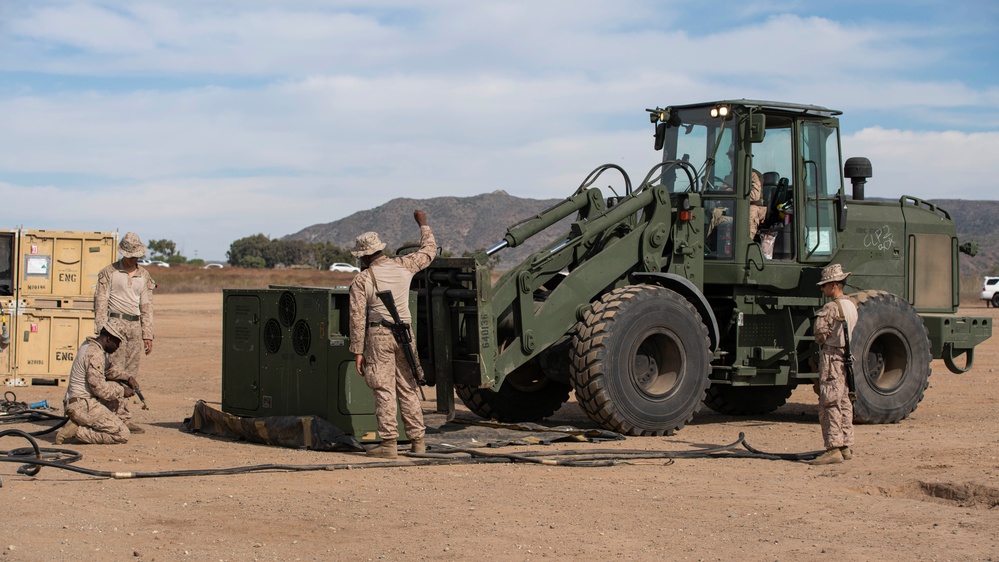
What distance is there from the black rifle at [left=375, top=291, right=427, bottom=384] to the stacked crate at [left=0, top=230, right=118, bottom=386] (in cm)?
824

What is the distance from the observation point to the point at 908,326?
1373 centimetres

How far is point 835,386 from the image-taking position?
10516mm

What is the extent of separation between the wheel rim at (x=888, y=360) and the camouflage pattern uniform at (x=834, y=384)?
3.23 meters

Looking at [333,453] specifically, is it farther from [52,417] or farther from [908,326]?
[908,326]

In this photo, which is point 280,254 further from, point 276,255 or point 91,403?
point 91,403

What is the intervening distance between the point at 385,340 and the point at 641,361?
317cm

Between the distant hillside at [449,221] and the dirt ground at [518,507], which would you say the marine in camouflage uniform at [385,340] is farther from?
the distant hillside at [449,221]

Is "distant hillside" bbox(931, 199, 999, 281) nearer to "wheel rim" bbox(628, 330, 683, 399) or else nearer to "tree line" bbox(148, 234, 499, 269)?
"tree line" bbox(148, 234, 499, 269)

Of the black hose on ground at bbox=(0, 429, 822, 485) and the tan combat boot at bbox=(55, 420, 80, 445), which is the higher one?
the tan combat boot at bbox=(55, 420, 80, 445)

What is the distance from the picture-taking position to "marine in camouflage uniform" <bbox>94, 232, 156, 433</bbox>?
12.2 m

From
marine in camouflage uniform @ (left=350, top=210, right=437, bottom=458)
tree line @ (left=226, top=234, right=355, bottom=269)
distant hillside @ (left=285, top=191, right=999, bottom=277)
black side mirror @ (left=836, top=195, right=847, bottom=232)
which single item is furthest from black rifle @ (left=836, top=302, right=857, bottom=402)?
distant hillside @ (left=285, top=191, right=999, bottom=277)

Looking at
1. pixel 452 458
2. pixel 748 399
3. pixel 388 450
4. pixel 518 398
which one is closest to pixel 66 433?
pixel 388 450

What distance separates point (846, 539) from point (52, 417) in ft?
27.9

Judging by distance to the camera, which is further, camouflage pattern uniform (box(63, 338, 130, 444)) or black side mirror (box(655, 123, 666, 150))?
black side mirror (box(655, 123, 666, 150))
